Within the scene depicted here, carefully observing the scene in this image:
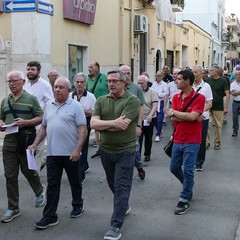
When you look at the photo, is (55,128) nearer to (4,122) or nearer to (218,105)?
(4,122)

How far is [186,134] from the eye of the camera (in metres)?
5.55

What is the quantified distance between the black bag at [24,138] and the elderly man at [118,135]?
1.02 metres

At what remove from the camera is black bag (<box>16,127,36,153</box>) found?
5391 mm

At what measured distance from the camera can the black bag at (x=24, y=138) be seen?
5.39m

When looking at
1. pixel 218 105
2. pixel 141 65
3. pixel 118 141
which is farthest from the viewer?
pixel 141 65

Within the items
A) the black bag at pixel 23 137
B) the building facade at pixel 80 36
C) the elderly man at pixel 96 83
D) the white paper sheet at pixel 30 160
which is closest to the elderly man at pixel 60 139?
the white paper sheet at pixel 30 160

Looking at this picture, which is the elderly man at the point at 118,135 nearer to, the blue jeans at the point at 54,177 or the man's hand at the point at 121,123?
the man's hand at the point at 121,123

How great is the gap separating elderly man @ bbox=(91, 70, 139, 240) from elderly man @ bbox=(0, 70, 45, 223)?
3.14ft

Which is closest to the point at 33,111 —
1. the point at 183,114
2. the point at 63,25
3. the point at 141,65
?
the point at 183,114

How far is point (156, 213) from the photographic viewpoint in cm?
558

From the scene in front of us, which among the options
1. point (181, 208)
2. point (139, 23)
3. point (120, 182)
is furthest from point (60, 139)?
point (139, 23)

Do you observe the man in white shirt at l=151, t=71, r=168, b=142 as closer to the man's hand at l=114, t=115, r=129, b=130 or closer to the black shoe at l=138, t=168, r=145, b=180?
the black shoe at l=138, t=168, r=145, b=180

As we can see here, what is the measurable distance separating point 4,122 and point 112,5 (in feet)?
34.3

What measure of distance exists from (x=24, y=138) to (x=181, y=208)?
2102 mm
